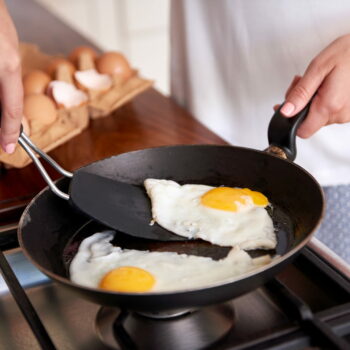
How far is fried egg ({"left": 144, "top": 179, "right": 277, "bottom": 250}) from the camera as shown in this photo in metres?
0.82

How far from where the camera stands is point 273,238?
0.81 metres

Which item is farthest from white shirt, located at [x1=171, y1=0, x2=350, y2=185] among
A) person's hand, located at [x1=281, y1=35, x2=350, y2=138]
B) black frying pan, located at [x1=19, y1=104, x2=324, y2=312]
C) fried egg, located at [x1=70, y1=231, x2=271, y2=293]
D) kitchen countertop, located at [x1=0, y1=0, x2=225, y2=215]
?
fried egg, located at [x1=70, y1=231, x2=271, y2=293]

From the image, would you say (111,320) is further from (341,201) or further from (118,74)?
(118,74)

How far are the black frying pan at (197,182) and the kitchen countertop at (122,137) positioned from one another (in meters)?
0.19

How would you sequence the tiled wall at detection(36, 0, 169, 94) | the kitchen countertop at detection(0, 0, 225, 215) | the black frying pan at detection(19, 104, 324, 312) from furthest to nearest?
the tiled wall at detection(36, 0, 169, 94), the kitchen countertop at detection(0, 0, 225, 215), the black frying pan at detection(19, 104, 324, 312)

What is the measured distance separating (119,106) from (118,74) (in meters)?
0.11

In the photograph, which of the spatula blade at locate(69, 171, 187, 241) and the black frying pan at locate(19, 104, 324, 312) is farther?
the spatula blade at locate(69, 171, 187, 241)

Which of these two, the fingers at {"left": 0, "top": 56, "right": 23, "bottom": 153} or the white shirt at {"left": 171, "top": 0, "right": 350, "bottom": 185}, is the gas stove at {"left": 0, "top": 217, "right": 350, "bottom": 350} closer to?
the fingers at {"left": 0, "top": 56, "right": 23, "bottom": 153}

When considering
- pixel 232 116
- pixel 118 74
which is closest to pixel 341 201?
pixel 232 116

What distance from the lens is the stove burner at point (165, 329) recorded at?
0.72m

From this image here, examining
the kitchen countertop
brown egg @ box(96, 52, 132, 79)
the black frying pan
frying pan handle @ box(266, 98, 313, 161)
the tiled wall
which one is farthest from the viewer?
the tiled wall

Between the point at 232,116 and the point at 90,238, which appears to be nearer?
the point at 90,238

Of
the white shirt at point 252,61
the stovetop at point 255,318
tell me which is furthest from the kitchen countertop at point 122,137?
the stovetop at point 255,318

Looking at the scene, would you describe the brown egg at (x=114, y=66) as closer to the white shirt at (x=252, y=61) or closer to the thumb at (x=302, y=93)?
the white shirt at (x=252, y=61)
